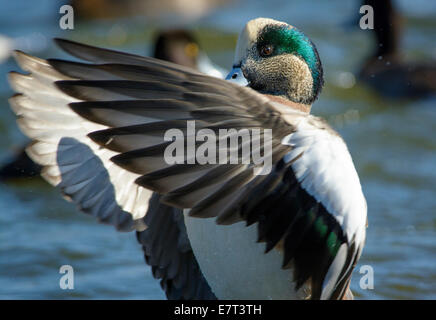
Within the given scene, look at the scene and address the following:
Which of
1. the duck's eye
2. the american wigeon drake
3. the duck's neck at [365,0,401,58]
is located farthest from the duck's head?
the duck's neck at [365,0,401,58]

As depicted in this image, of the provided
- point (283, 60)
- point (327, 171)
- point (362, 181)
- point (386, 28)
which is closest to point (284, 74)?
point (283, 60)

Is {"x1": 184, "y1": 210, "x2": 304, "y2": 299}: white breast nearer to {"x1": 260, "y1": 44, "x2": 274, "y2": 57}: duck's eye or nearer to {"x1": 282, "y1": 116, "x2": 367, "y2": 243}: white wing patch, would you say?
{"x1": 282, "y1": 116, "x2": 367, "y2": 243}: white wing patch

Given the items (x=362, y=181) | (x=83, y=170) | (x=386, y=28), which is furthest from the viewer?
(x=386, y=28)

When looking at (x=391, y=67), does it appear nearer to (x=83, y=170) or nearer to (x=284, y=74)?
(x=284, y=74)

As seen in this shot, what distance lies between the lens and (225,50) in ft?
38.3

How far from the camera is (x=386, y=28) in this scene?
36.5 ft

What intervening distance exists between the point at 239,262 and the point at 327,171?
647 millimetres

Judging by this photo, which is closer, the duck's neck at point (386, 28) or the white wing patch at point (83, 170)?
the white wing patch at point (83, 170)

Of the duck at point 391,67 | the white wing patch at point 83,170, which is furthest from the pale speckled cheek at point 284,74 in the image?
the duck at point 391,67

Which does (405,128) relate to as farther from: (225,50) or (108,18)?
(108,18)

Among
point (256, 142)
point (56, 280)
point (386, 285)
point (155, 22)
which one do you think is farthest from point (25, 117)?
point (155, 22)

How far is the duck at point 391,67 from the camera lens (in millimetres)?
9836

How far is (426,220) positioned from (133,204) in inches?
123

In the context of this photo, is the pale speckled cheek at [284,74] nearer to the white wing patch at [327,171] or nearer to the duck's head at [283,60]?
the duck's head at [283,60]
